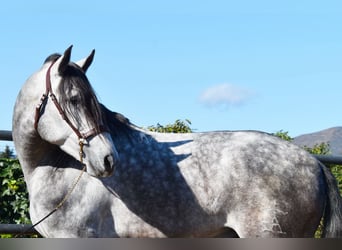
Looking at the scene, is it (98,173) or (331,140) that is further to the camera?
(331,140)

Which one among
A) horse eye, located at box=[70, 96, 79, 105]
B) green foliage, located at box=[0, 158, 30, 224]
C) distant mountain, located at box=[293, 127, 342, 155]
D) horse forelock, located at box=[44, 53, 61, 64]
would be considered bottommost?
distant mountain, located at box=[293, 127, 342, 155]

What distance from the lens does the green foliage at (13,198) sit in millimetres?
5094

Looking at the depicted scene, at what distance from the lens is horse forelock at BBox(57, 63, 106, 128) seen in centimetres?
353

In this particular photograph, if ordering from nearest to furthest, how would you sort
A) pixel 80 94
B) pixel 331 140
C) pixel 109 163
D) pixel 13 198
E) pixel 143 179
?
pixel 109 163 < pixel 80 94 < pixel 143 179 < pixel 13 198 < pixel 331 140

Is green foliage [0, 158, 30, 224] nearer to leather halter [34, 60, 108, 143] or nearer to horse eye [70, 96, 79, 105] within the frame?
leather halter [34, 60, 108, 143]

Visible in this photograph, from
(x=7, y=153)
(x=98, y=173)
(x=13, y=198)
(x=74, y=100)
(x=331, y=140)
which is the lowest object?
(x=331, y=140)

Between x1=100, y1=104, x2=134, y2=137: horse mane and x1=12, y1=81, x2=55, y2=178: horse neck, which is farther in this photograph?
x1=100, y1=104, x2=134, y2=137: horse mane

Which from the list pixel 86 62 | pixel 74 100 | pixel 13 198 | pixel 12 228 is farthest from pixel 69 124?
pixel 13 198

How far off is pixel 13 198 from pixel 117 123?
170 centimetres

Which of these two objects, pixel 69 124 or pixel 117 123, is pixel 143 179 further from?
pixel 69 124

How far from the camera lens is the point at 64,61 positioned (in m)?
3.58

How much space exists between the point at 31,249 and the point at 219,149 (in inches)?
118

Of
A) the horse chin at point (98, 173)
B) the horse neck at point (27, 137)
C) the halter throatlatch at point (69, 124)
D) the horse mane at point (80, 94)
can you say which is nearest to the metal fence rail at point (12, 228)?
the horse neck at point (27, 137)

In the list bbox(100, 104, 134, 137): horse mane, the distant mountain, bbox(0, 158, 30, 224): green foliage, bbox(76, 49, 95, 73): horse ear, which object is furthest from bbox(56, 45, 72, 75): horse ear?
the distant mountain
